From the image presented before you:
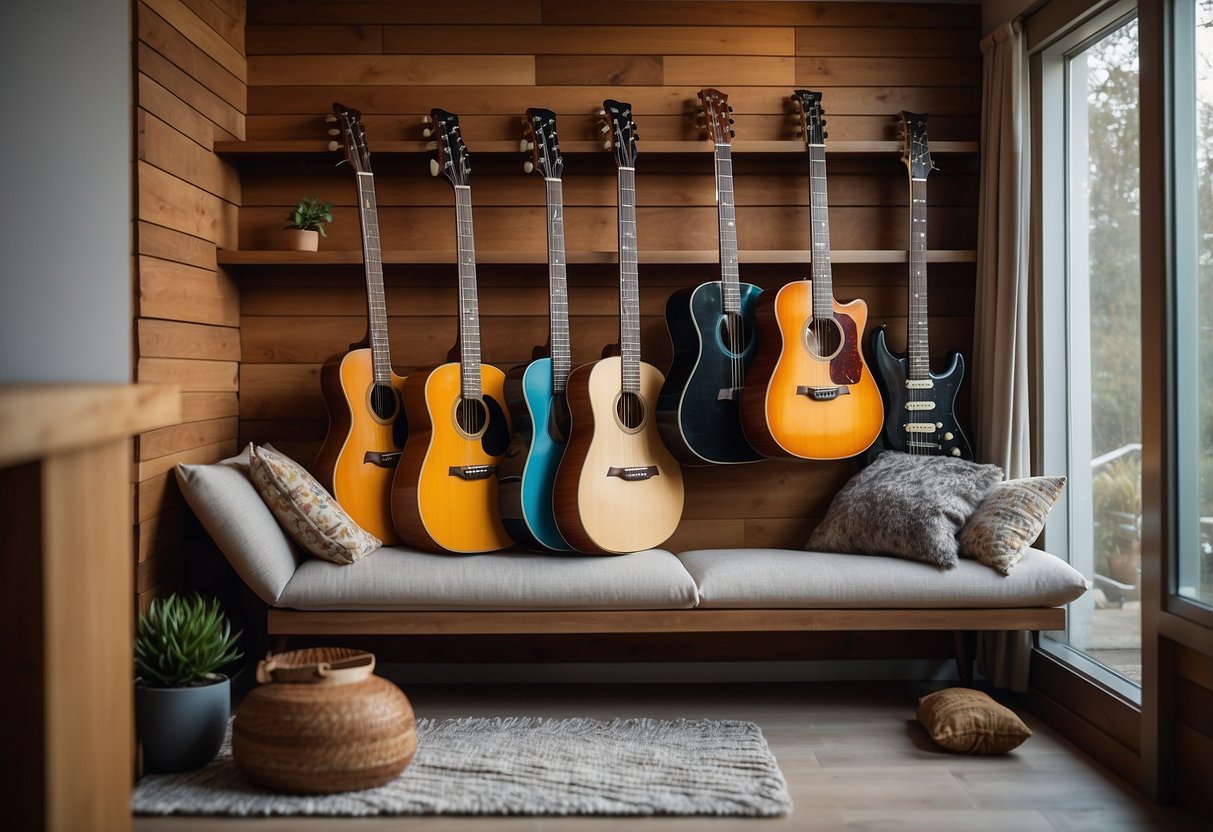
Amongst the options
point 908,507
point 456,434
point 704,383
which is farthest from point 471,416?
point 908,507

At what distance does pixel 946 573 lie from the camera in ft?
9.05

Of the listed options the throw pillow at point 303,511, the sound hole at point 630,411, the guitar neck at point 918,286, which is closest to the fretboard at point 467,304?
the sound hole at point 630,411

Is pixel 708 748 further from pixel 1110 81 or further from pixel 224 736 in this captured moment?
pixel 1110 81

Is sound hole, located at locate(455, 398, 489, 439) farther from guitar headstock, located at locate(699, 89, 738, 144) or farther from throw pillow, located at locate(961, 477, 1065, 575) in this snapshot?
throw pillow, located at locate(961, 477, 1065, 575)

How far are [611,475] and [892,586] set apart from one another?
824mm

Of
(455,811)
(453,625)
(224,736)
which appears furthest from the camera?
(453,625)

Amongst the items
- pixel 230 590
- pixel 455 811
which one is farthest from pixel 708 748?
pixel 230 590

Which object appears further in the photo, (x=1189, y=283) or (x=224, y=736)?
(x=224, y=736)

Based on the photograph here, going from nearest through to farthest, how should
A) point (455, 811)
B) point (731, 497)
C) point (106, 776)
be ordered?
point (106, 776)
point (455, 811)
point (731, 497)

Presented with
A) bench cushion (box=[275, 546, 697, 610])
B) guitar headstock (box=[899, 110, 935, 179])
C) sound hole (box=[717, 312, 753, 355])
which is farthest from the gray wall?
guitar headstock (box=[899, 110, 935, 179])

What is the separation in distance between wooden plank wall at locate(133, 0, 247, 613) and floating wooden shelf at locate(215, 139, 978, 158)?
11cm

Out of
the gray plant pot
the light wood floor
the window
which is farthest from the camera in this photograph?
the window

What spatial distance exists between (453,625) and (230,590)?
2.58ft

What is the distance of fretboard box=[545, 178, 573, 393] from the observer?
302 centimetres
